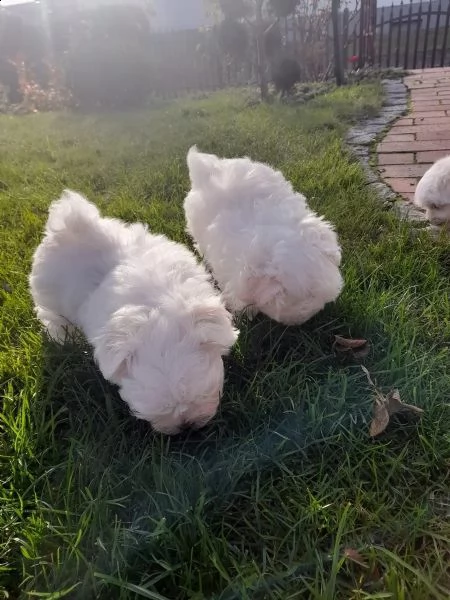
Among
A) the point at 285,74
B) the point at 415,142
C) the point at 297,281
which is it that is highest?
the point at 285,74

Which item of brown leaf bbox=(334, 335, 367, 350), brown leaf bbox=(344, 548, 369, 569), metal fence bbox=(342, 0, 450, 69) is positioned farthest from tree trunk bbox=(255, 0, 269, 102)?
brown leaf bbox=(344, 548, 369, 569)

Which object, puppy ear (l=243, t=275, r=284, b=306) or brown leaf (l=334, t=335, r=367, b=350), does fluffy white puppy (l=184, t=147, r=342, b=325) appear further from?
brown leaf (l=334, t=335, r=367, b=350)

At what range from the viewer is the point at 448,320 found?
7.98 feet

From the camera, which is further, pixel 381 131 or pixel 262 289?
pixel 381 131

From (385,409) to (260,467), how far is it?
0.53 meters

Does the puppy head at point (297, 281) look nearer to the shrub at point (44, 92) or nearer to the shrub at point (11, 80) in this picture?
the shrub at point (44, 92)

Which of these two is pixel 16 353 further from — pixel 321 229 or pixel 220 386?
pixel 321 229

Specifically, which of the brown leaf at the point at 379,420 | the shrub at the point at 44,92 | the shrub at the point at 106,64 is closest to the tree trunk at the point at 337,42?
the shrub at the point at 106,64

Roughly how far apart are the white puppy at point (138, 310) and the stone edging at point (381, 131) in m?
1.81

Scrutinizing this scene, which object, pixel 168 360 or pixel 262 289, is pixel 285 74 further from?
pixel 168 360

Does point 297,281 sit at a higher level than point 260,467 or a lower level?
higher

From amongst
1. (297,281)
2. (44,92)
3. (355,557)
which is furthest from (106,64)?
(355,557)

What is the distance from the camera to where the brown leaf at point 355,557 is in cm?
151

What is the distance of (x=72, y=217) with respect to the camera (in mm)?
2582
